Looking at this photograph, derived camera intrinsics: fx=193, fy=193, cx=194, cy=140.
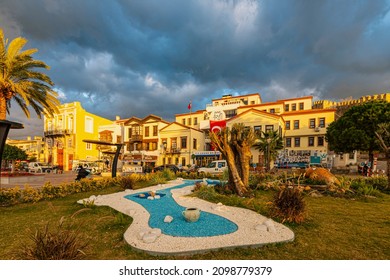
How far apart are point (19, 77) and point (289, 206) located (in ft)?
64.0

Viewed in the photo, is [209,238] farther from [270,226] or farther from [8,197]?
[8,197]

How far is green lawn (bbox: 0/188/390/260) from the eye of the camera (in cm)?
433

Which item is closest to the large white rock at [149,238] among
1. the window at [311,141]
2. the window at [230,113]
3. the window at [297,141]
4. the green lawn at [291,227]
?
the green lawn at [291,227]

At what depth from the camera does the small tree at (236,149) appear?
1048 centimetres

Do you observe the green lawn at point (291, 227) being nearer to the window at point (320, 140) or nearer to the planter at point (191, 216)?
the planter at point (191, 216)

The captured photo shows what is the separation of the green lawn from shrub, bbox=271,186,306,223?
12.6 inches

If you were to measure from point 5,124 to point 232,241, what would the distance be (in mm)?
10588

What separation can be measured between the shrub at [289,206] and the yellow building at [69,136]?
1831 inches

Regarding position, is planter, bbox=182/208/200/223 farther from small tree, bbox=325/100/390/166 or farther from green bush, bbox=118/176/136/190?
small tree, bbox=325/100/390/166

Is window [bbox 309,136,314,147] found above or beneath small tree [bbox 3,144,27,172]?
above

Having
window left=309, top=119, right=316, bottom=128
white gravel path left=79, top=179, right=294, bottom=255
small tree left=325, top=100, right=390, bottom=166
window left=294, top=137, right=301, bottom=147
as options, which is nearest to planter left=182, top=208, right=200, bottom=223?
white gravel path left=79, top=179, right=294, bottom=255
